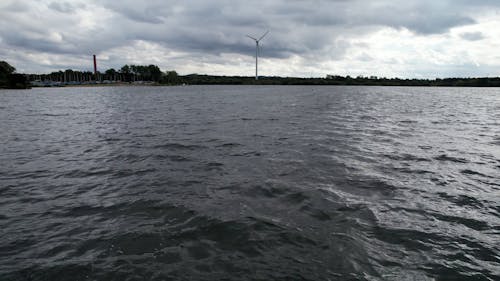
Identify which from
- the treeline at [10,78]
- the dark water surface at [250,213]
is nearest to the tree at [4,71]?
the treeline at [10,78]

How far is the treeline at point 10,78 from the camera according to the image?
13319cm

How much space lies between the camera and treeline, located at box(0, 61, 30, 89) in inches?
5244

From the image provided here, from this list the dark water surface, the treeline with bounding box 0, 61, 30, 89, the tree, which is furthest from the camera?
the treeline with bounding box 0, 61, 30, 89

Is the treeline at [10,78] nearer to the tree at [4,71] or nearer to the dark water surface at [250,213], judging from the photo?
the tree at [4,71]

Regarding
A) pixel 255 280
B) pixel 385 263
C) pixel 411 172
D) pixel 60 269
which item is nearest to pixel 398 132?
pixel 411 172

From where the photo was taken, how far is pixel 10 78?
449 feet

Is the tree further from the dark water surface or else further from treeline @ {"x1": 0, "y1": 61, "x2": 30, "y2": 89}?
the dark water surface

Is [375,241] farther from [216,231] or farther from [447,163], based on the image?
[447,163]

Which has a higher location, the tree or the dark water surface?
the tree

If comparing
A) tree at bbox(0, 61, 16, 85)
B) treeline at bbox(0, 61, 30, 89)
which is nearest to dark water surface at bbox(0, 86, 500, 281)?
tree at bbox(0, 61, 16, 85)

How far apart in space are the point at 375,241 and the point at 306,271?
2.29 metres

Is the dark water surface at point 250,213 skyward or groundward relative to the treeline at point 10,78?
groundward

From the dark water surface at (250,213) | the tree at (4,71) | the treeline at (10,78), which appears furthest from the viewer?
the treeline at (10,78)

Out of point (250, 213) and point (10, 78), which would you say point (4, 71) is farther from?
point (250, 213)
